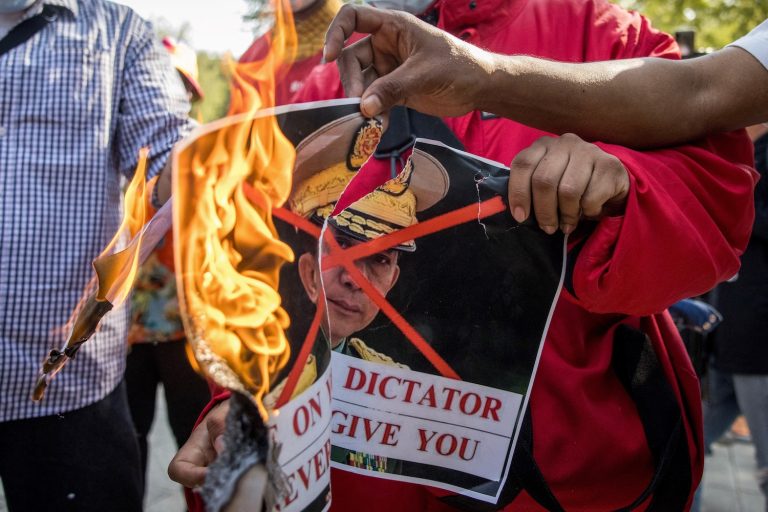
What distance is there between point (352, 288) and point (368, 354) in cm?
13

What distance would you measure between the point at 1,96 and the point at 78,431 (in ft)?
3.19

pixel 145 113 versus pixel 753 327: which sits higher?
pixel 145 113

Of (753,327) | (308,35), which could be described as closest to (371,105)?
(308,35)

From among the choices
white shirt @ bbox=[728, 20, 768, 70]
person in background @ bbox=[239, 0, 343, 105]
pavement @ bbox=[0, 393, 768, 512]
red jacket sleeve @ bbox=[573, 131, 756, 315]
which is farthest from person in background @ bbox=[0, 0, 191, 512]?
pavement @ bbox=[0, 393, 768, 512]

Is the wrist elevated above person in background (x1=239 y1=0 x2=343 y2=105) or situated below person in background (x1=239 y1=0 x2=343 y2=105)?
above

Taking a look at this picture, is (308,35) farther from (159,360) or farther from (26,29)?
(159,360)

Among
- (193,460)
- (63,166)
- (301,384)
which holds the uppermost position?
(301,384)

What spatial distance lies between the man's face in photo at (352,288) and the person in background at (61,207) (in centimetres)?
95

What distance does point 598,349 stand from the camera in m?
1.34

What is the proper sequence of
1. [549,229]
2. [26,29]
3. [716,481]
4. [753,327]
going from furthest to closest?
[716,481]
[753,327]
[26,29]
[549,229]

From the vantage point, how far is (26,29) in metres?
1.91

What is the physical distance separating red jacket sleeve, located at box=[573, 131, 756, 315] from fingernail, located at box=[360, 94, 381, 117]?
41 cm

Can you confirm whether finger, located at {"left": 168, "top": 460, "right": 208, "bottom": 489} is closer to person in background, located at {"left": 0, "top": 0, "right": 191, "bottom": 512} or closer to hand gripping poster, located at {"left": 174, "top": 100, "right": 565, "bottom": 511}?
hand gripping poster, located at {"left": 174, "top": 100, "right": 565, "bottom": 511}

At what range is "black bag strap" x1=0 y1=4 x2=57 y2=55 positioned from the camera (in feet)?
6.18
